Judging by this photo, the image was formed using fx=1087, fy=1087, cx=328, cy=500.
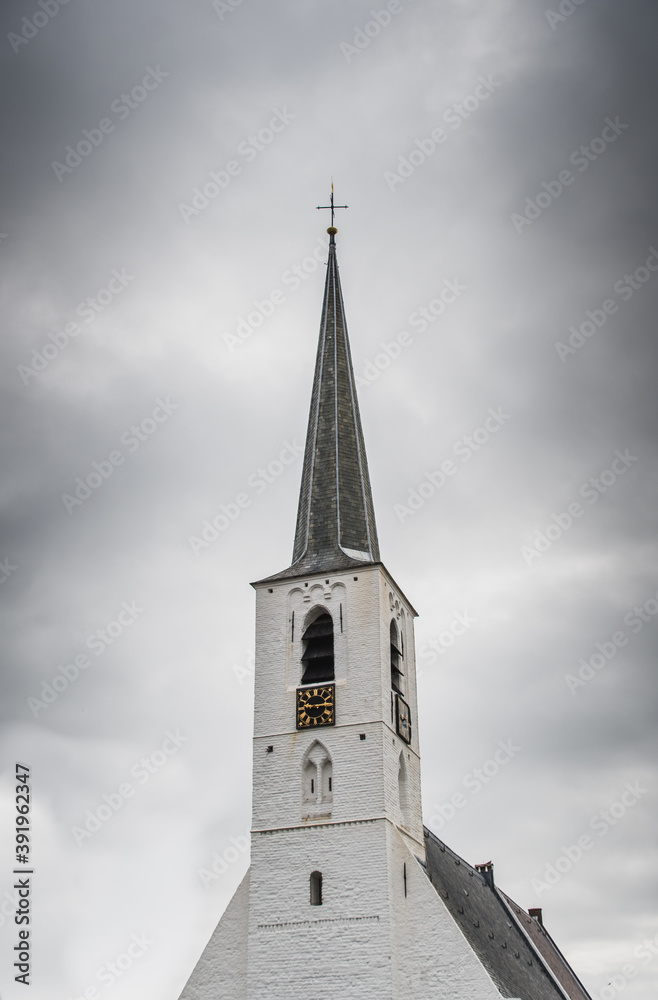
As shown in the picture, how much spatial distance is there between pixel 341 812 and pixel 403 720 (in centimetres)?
432

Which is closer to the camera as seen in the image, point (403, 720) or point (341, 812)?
point (341, 812)

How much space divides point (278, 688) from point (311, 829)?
4.87 metres

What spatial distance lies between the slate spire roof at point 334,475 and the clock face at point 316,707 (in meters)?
4.41

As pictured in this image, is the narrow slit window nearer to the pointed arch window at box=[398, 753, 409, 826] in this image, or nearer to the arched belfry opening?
the arched belfry opening

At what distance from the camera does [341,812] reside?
33812mm

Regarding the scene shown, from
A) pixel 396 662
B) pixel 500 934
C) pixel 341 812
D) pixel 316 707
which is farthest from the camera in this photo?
pixel 500 934

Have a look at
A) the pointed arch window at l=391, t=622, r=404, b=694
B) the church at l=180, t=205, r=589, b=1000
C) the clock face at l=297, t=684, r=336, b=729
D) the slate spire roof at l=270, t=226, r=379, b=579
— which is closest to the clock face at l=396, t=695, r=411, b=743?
the church at l=180, t=205, r=589, b=1000

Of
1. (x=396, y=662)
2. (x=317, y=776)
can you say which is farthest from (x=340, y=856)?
(x=396, y=662)

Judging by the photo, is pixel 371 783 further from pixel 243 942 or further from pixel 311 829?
pixel 243 942

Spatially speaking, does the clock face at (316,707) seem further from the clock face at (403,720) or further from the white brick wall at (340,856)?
the clock face at (403,720)

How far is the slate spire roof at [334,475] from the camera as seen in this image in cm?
3906

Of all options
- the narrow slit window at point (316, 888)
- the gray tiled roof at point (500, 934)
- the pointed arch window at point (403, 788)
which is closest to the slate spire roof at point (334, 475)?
the pointed arch window at point (403, 788)

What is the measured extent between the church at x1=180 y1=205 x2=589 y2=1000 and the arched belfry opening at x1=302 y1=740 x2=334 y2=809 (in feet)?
0.15

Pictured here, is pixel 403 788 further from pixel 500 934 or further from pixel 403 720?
pixel 500 934
